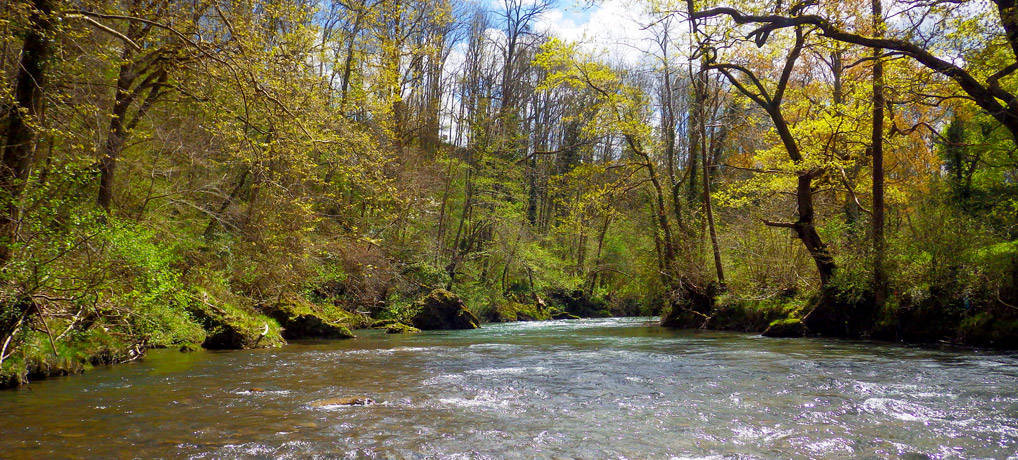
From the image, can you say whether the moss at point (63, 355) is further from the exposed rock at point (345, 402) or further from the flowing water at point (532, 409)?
the exposed rock at point (345, 402)

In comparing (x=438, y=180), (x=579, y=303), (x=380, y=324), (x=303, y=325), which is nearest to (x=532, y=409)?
(x=303, y=325)

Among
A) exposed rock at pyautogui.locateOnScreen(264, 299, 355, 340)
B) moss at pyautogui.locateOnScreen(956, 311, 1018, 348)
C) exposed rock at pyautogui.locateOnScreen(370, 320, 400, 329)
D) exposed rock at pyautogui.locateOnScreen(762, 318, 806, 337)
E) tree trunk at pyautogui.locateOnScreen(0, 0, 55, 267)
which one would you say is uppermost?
tree trunk at pyautogui.locateOnScreen(0, 0, 55, 267)

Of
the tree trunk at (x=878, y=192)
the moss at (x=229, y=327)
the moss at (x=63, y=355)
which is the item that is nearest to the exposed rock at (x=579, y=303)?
the tree trunk at (x=878, y=192)

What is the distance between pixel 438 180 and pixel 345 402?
18.3 metres

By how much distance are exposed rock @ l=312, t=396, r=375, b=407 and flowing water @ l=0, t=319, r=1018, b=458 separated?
0.14 m

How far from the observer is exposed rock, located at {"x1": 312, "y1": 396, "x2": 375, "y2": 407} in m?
5.64

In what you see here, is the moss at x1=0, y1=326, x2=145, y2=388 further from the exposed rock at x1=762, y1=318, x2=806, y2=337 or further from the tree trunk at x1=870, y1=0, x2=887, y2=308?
the tree trunk at x1=870, y1=0, x2=887, y2=308

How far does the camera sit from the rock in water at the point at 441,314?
19141 millimetres

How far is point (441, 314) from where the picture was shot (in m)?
19.3

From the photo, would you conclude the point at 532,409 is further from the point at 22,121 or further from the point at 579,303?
the point at 579,303

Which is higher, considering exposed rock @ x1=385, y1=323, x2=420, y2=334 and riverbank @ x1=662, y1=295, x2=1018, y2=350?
riverbank @ x1=662, y1=295, x2=1018, y2=350

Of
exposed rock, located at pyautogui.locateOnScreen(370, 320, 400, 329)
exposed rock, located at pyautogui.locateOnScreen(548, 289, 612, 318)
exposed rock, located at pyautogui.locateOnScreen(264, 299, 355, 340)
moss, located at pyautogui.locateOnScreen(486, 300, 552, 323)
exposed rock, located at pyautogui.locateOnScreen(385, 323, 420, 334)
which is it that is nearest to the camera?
exposed rock, located at pyautogui.locateOnScreen(264, 299, 355, 340)

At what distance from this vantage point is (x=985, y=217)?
1088 centimetres

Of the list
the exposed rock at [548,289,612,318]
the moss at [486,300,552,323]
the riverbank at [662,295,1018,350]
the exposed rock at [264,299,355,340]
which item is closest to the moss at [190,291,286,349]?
the exposed rock at [264,299,355,340]
